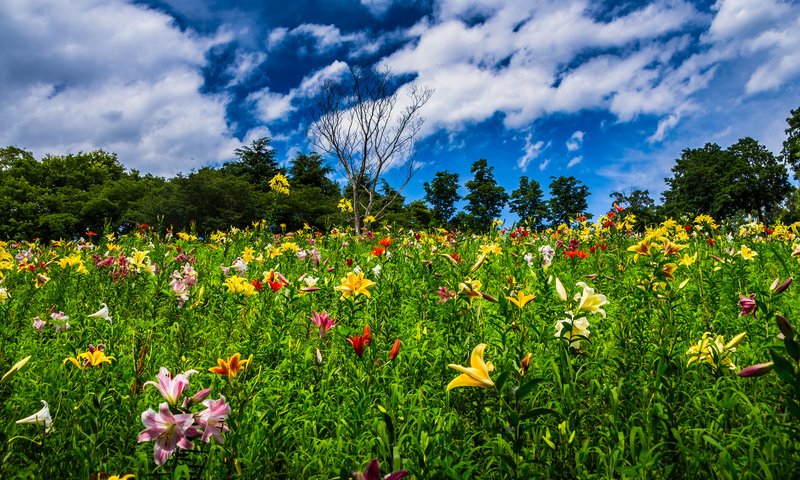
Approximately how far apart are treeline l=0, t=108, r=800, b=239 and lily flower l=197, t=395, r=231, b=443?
9926 mm

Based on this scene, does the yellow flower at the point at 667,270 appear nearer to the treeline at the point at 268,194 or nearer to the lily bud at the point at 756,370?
the lily bud at the point at 756,370

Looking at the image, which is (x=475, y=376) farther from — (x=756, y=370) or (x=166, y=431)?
(x=166, y=431)

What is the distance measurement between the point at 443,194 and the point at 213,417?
153 feet

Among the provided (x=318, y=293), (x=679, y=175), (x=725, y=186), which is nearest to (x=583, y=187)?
(x=679, y=175)

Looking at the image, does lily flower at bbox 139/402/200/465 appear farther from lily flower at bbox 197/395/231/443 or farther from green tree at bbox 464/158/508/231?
green tree at bbox 464/158/508/231

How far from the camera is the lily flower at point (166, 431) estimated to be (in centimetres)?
106

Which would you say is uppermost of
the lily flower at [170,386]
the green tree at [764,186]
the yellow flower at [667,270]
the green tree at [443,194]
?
the green tree at [443,194]

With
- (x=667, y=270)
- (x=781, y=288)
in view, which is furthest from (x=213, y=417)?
(x=781, y=288)

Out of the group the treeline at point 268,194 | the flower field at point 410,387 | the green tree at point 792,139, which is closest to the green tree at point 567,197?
the treeline at point 268,194

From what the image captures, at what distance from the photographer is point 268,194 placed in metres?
30.8

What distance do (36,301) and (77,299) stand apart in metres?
0.49

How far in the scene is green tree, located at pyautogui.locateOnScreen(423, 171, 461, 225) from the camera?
46156 millimetres

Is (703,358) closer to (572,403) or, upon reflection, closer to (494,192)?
(572,403)

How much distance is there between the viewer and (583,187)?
5762cm
